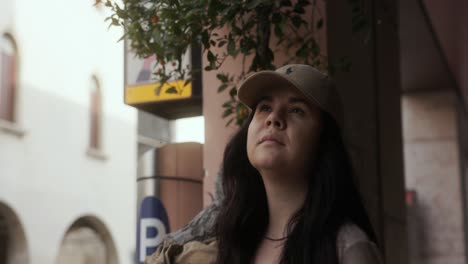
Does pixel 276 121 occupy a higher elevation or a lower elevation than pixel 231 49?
lower

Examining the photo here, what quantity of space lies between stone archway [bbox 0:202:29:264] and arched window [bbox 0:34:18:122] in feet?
6.31

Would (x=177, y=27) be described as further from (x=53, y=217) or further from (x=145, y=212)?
(x=53, y=217)

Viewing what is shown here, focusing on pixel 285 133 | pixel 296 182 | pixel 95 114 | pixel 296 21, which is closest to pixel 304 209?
pixel 296 182

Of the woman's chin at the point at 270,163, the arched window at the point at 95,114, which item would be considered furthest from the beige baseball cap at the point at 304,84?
the arched window at the point at 95,114

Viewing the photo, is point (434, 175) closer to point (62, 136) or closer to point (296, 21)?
point (296, 21)

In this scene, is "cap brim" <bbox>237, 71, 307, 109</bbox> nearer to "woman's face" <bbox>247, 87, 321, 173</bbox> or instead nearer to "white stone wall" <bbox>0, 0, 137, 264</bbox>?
"woman's face" <bbox>247, 87, 321, 173</bbox>

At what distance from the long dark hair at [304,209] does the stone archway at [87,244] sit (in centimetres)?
1836

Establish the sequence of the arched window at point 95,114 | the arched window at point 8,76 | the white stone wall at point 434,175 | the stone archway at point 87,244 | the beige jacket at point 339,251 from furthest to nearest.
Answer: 1. the arched window at point 95,114
2. the stone archway at point 87,244
3. the arched window at point 8,76
4. the white stone wall at point 434,175
5. the beige jacket at point 339,251

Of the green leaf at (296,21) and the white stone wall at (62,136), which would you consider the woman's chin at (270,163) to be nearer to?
the green leaf at (296,21)

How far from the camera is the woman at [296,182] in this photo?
1783 mm

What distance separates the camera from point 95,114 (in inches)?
845

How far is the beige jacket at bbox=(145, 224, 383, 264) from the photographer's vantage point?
1.69 meters

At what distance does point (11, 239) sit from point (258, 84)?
16687mm

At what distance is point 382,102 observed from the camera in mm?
4852
